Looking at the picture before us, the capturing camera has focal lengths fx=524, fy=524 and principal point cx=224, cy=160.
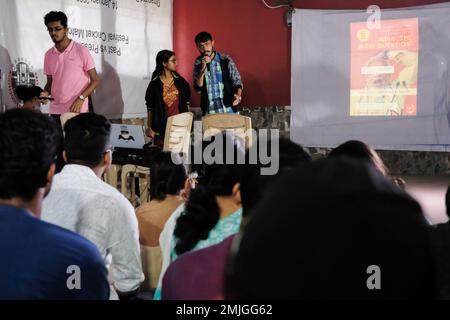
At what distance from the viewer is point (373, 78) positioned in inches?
230

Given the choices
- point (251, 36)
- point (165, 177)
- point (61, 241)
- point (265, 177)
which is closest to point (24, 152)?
point (61, 241)

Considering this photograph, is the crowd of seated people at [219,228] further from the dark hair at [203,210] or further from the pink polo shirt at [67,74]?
the pink polo shirt at [67,74]

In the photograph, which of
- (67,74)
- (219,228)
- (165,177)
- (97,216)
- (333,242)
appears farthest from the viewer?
(67,74)

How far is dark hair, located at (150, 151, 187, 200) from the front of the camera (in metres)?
2.48

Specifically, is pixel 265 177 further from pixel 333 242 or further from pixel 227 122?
pixel 227 122

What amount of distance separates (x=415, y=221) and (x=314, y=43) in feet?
19.6

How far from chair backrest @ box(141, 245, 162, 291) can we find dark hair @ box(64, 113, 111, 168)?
0.50 m

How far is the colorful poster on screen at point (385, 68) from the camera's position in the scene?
221 inches

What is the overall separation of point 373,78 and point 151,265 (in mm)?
4315

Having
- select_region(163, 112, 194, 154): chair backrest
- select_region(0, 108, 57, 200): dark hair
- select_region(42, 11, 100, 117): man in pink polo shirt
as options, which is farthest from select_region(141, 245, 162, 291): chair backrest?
select_region(163, 112, 194, 154): chair backrest

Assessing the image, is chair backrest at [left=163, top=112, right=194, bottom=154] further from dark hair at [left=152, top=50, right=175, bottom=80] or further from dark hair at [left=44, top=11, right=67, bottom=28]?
dark hair at [left=44, top=11, right=67, bottom=28]

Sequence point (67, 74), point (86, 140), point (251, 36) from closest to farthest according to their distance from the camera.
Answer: point (86, 140)
point (67, 74)
point (251, 36)

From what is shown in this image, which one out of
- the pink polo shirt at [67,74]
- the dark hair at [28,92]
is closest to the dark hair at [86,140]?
the dark hair at [28,92]

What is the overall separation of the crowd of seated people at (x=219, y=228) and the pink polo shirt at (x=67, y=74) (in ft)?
6.76
